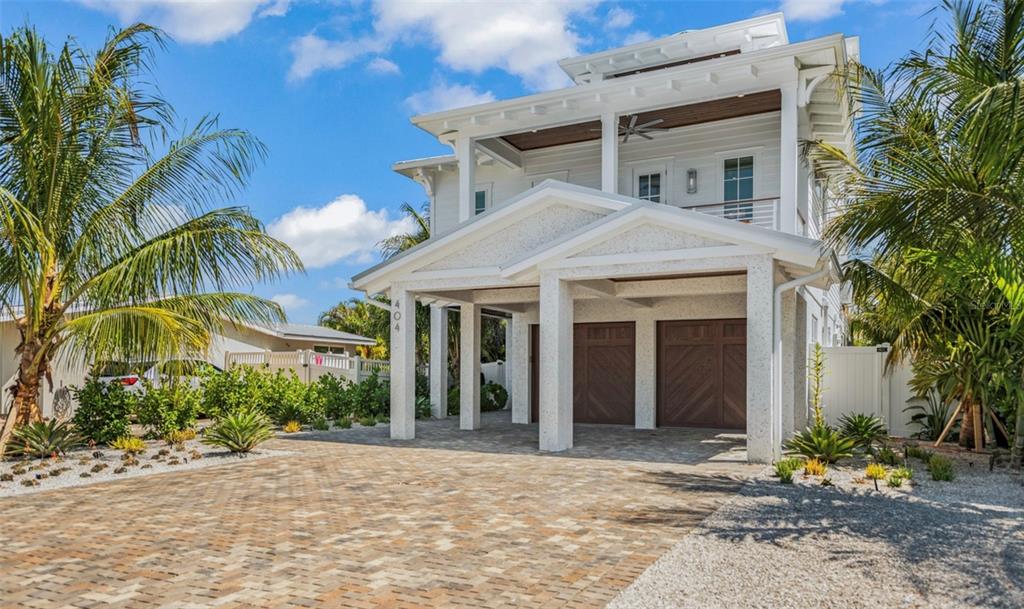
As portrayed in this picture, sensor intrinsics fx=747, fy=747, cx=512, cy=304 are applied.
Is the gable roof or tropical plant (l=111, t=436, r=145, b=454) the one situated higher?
the gable roof

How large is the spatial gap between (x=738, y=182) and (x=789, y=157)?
8.08ft

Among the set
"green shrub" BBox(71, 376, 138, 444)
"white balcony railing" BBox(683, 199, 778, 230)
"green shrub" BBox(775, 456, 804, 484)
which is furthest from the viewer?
"white balcony railing" BBox(683, 199, 778, 230)

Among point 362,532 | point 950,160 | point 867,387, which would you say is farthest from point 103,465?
point 867,387

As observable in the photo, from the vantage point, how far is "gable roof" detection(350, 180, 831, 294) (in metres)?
10.9

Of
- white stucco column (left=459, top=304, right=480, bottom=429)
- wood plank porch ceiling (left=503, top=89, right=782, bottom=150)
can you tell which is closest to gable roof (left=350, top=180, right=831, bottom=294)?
white stucco column (left=459, top=304, right=480, bottom=429)

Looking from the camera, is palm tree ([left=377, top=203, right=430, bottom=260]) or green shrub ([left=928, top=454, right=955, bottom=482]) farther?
palm tree ([left=377, top=203, right=430, bottom=260])

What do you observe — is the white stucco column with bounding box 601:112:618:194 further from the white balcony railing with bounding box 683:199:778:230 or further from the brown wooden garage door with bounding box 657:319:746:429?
the brown wooden garage door with bounding box 657:319:746:429

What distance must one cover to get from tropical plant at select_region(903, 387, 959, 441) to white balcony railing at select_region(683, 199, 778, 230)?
4326mm

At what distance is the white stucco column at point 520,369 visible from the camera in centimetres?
1875

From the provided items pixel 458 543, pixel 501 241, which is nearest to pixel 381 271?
pixel 501 241

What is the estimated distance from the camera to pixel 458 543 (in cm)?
639

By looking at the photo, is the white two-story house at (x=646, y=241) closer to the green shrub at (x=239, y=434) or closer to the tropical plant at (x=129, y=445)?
the green shrub at (x=239, y=434)

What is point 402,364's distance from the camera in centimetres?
1451

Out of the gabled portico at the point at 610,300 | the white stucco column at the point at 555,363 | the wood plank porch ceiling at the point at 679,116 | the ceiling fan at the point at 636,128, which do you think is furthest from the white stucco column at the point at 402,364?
the ceiling fan at the point at 636,128
